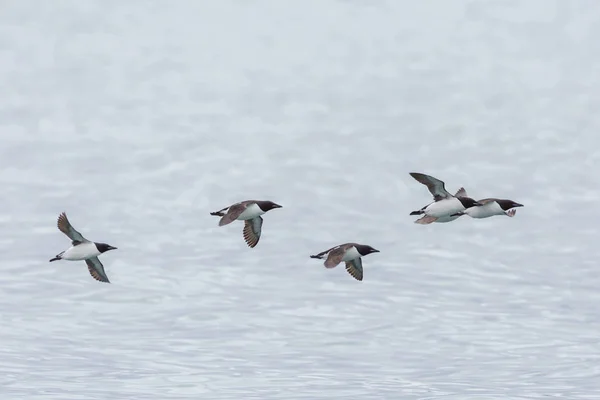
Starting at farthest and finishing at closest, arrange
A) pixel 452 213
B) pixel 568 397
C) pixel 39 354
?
pixel 39 354 < pixel 568 397 < pixel 452 213

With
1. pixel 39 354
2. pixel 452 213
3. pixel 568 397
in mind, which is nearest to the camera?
pixel 452 213

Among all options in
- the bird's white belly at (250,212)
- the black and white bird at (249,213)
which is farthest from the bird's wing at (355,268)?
the bird's white belly at (250,212)

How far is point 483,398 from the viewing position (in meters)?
44.6

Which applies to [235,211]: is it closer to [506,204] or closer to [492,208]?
[492,208]

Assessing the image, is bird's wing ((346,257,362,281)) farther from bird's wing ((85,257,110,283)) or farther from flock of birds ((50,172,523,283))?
bird's wing ((85,257,110,283))

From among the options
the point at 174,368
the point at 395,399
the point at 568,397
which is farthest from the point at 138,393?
the point at 568,397

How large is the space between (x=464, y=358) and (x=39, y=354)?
57.4 ft

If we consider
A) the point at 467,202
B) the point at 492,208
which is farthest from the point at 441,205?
the point at 492,208

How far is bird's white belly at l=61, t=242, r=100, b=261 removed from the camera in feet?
98.1

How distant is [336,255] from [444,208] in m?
3.17

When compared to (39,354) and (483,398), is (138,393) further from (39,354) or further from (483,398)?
(483,398)

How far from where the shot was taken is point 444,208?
2948cm

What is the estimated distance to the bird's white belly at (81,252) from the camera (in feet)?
98.1

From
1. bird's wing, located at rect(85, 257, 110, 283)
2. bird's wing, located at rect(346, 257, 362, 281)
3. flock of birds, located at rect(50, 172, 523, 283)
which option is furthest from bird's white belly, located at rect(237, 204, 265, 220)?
bird's wing, located at rect(85, 257, 110, 283)
